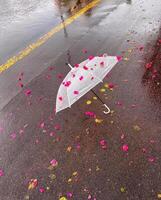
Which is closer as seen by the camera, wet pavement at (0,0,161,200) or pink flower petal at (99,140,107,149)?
wet pavement at (0,0,161,200)

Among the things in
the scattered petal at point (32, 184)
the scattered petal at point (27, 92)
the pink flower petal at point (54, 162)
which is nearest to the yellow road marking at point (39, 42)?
the scattered petal at point (27, 92)

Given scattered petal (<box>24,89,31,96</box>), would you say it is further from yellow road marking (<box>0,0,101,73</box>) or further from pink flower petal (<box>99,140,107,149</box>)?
pink flower petal (<box>99,140,107,149</box>)

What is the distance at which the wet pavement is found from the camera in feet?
11.0

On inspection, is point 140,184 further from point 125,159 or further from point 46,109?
point 46,109

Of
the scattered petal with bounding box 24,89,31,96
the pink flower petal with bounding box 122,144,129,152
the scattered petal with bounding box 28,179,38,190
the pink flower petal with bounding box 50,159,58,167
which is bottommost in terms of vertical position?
the pink flower petal with bounding box 122,144,129,152

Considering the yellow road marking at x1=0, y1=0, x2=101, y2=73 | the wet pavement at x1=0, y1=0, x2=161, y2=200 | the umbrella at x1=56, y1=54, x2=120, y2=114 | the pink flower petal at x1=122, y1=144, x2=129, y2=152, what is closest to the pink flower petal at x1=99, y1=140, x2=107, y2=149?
the wet pavement at x1=0, y1=0, x2=161, y2=200

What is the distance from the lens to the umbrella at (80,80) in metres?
3.54

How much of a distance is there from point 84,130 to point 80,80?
37.2 inches


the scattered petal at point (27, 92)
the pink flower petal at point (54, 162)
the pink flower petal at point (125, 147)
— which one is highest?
the scattered petal at point (27, 92)

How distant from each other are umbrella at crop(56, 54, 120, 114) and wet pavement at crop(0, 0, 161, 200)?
77cm

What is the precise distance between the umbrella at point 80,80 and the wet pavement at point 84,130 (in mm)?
769

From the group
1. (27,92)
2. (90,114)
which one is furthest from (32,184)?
(27,92)

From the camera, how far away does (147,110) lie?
4254 millimetres

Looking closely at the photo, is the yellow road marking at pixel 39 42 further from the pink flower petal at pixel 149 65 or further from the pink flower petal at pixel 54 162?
the pink flower petal at pixel 54 162
